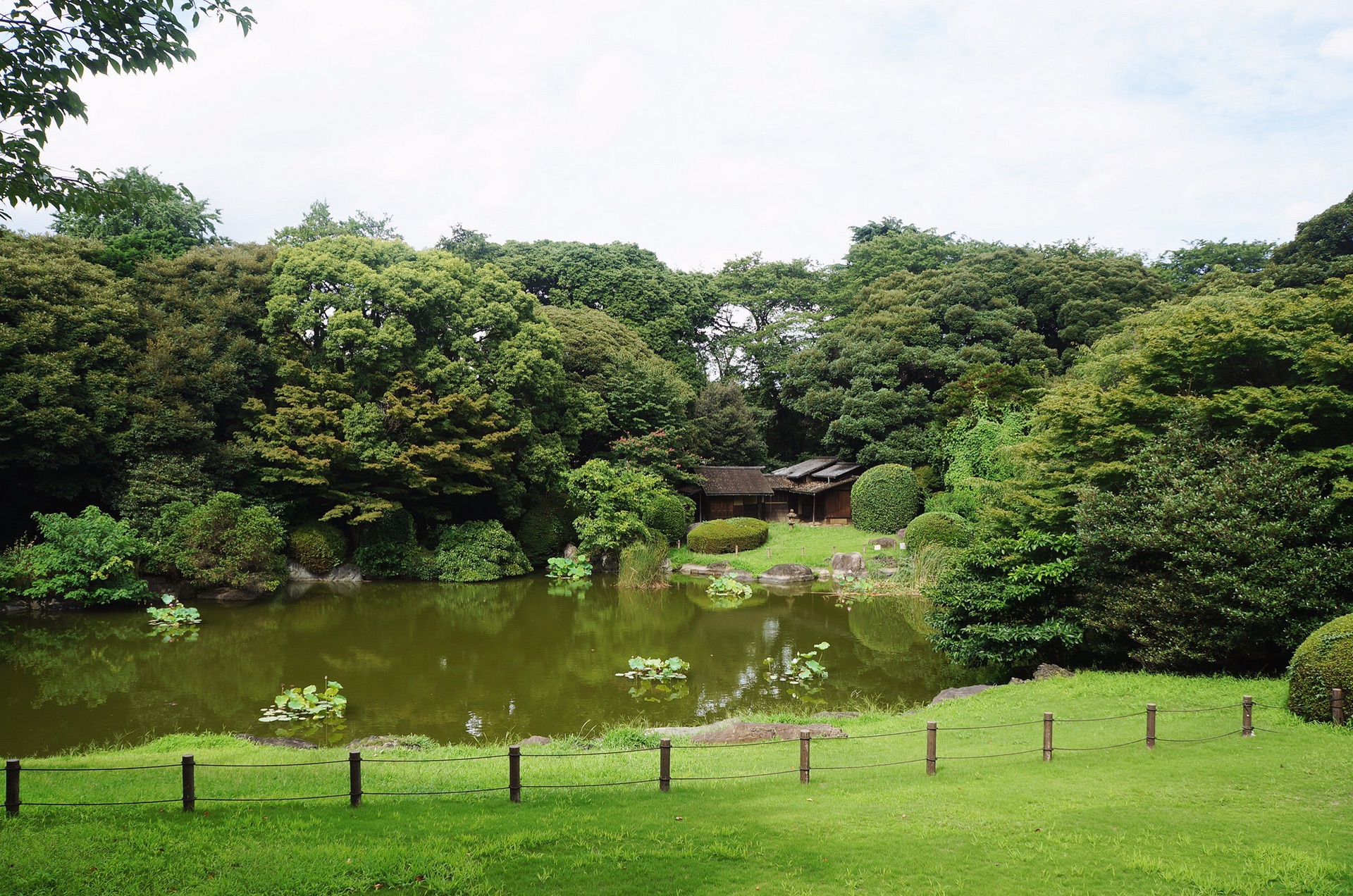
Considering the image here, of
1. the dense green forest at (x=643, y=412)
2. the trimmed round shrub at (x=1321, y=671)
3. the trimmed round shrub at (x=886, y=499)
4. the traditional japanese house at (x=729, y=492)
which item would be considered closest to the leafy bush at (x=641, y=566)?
the dense green forest at (x=643, y=412)

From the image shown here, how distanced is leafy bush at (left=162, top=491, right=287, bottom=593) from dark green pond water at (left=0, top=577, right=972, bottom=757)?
82cm

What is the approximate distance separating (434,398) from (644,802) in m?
21.3

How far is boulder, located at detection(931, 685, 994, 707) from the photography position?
12.0m

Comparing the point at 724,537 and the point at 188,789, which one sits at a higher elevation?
the point at 188,789

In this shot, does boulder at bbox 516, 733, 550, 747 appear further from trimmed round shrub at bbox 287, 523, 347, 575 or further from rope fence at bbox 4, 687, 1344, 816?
trimmed round shrub at bbox 287, 523, 347, 575

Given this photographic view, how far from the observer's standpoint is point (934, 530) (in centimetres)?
2444

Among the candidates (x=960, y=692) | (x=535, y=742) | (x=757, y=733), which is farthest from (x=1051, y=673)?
(x=535, y=742)

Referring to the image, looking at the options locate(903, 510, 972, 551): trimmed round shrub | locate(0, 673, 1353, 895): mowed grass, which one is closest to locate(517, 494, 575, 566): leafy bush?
locate(903, 510, 972, 551): trimmed round shrub

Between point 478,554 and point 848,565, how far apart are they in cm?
1236

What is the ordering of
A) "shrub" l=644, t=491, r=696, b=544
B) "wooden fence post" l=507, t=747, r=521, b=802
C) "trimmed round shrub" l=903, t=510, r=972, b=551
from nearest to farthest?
"wooden fence post" l=507, t=747, r=521, b=802 < "trimmed round shrub" l=903, t=510, r=972, b=551 < "shrub" l=644, t=491, r=696, b=544

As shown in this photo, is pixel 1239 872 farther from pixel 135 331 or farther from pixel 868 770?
pixel 135 331

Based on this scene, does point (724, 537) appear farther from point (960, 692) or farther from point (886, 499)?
point (960, 692)

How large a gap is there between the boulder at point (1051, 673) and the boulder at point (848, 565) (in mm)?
12153

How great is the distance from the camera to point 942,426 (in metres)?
30.5
